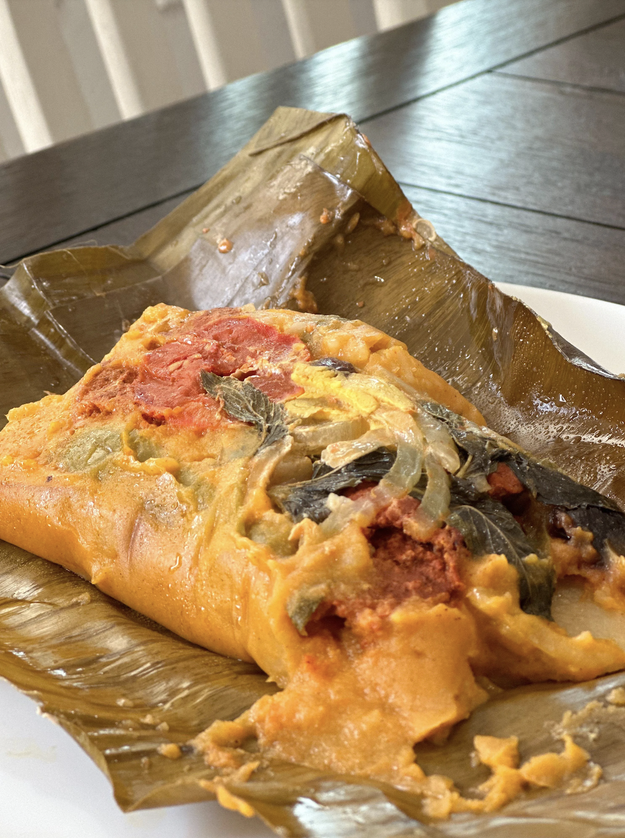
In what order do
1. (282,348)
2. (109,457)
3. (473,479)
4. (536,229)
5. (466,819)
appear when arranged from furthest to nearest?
(536,229), (282,348), (109,457), (473,479), (466,819)

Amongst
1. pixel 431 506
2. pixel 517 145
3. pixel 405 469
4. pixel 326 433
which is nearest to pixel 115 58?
pixel 517 145

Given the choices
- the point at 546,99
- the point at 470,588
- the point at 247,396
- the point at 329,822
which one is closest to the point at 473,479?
the point at 470,588

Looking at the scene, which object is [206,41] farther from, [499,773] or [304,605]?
[499,773]

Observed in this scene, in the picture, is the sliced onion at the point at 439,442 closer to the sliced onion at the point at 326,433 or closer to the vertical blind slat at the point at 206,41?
the sliced onion at the point at 326,433

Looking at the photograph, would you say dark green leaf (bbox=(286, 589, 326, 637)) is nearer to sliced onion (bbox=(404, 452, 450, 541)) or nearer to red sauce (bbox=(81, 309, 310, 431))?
sliced onion (bbox=(404, 452, 450, 541))

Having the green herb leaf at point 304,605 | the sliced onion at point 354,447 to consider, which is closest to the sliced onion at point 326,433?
the sliced onion at point 354,447

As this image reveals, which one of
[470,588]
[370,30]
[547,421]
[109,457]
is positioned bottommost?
[547,421]

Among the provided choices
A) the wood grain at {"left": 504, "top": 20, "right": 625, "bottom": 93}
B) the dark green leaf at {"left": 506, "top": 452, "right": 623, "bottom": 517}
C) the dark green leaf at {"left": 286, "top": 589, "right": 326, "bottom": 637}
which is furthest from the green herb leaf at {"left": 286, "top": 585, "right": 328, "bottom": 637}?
the wood grain at {"left": 504, "top": 20, "right": 625, "bottom": 93}

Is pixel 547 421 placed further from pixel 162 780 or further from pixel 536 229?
pixel 162 780

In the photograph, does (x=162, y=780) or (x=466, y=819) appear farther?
(x=162, y=780)
